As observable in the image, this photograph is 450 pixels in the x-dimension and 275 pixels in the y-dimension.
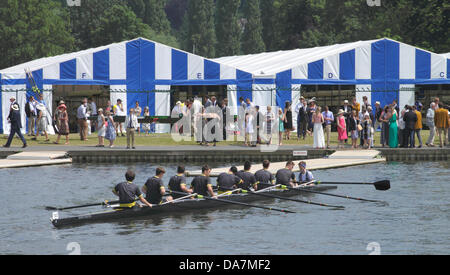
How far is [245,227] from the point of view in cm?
1959

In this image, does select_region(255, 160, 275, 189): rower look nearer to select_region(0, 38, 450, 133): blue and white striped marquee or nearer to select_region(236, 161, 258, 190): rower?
select_region(236, 161, 258, 190): rower

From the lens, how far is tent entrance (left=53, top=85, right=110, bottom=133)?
4428 centimetres

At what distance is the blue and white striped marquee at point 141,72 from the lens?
4153 centimetres

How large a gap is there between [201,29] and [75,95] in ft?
248

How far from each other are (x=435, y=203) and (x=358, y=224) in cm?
392

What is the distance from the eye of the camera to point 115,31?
93.5 m

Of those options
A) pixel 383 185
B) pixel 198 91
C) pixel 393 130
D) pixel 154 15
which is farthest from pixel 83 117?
pixel 154 15

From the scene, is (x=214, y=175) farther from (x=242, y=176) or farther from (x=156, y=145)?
(x=156, y=145)

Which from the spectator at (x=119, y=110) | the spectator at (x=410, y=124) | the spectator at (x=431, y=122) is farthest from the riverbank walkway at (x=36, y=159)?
the spectator at (x=431, y=122)

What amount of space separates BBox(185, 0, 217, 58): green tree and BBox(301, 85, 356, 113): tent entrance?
73.0m

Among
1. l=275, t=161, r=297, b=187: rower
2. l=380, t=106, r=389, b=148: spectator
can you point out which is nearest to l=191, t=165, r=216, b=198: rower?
l=275, t=161, r=297, b=187: rower

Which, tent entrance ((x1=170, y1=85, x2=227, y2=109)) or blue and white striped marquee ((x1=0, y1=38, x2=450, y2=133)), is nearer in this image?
blue and white striped marquee ((x1=0, y1=38, x2=450, y2=133))

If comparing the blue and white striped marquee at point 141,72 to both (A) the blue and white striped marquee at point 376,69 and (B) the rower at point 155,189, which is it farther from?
(B) the rower at point 155,189

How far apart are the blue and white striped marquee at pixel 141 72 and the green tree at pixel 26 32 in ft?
160
